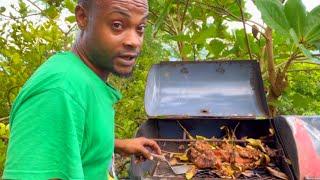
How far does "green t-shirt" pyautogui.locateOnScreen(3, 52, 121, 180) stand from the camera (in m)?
1.00

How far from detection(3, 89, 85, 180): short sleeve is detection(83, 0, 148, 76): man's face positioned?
25 cm

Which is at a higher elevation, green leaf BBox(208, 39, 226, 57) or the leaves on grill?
green leaf BBox(208, 39, 226, 57)

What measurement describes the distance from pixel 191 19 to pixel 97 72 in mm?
3106

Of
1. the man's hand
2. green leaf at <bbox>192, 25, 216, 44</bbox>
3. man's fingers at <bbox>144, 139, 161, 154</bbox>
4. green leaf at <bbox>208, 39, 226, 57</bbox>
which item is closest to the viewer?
the man's hand

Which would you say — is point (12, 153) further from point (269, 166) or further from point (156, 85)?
point (156, 85)

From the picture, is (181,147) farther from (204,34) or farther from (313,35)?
(313,35)

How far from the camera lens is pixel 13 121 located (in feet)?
3.51

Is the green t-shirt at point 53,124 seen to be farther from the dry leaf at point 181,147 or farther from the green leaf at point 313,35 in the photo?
the dry leaf at point 181,147

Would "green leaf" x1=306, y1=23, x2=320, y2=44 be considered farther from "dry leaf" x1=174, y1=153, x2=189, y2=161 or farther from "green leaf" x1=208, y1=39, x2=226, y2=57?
"green leaf" x1=208, y1=39, x2=226, y2=57

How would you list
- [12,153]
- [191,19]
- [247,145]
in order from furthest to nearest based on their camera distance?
1. [191,19]
2. [247,145]
3. [12,153]

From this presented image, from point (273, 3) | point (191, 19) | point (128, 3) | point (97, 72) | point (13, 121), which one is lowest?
point (13, 121)

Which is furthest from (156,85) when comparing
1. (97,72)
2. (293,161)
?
(97,72)

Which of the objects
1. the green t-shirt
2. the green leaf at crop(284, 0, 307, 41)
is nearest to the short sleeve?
the green t-shirt

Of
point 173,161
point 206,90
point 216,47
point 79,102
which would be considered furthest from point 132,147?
point 216,47
